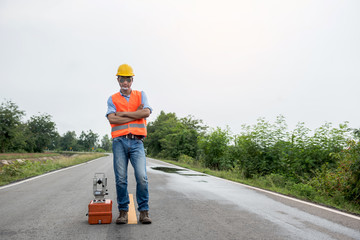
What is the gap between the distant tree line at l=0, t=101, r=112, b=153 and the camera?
5239 centimetres

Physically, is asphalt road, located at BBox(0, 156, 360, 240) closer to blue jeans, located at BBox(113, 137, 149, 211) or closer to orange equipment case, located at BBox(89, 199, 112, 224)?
orange equipment case, located at BBox(89, 199, 112, 224)

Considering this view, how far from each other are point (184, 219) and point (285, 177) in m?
8.81

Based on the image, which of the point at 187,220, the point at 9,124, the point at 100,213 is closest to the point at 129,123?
the point at 100,213

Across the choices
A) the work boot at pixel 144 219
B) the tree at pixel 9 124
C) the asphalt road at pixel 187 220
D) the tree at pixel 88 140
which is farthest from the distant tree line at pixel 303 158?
the tree at pixel 88 140

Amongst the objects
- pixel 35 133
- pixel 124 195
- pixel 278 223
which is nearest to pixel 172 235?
pixel 124 195

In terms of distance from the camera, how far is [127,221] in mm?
3992

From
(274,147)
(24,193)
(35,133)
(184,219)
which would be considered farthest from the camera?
(35,133)

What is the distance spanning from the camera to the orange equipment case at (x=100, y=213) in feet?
12.6

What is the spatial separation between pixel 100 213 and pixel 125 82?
1819 mm

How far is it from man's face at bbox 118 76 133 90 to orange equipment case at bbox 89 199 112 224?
1631 millimetres

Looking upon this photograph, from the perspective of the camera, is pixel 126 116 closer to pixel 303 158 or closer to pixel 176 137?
pixel 303 158

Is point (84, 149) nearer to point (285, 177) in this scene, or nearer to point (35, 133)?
point (35, 133)

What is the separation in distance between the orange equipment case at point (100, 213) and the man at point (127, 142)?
18cm

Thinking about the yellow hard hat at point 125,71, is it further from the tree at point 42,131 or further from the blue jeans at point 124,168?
the tree at point 42,131
